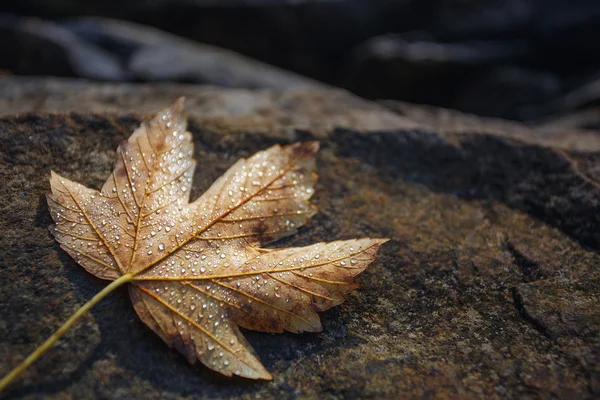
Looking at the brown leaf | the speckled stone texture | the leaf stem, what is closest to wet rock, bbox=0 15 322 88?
the speckled stone texture

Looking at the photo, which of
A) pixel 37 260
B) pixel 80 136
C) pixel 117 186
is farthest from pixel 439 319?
pixel 80 136

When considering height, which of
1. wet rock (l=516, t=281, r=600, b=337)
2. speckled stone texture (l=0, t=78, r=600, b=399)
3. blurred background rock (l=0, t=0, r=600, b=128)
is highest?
blurred background rock (l=0, t=0, r=600, b=128)

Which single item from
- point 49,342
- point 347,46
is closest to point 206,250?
point 49,342

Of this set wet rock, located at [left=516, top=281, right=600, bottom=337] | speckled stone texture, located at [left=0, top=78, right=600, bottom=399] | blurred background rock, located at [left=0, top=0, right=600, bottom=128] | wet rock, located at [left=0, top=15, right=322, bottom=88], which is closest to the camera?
speckled stone texture, located at [left=0, top=78, right=600, bottom=399]

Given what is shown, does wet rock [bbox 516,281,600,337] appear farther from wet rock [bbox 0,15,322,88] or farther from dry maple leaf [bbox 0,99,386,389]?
wet rock [bbox 0,15,322,88]

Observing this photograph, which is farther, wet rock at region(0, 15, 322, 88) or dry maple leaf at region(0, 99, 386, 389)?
wet rock at region(0, 15, 322, 88)

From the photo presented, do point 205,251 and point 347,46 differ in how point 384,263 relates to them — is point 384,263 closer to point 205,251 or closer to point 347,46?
point 205,251

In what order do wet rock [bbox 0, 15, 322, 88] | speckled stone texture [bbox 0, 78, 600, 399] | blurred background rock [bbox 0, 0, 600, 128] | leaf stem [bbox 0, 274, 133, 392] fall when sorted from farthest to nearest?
blurred background rock [bbox 0, 0, 600, 128]
wet rock [bbox 0, 15, 322, 88]
speckled stone texture [bbox 0, 78, 600, 399]
leaf stem [bbox 0, 274, 133, 392]

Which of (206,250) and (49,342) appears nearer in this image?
(49,342)
